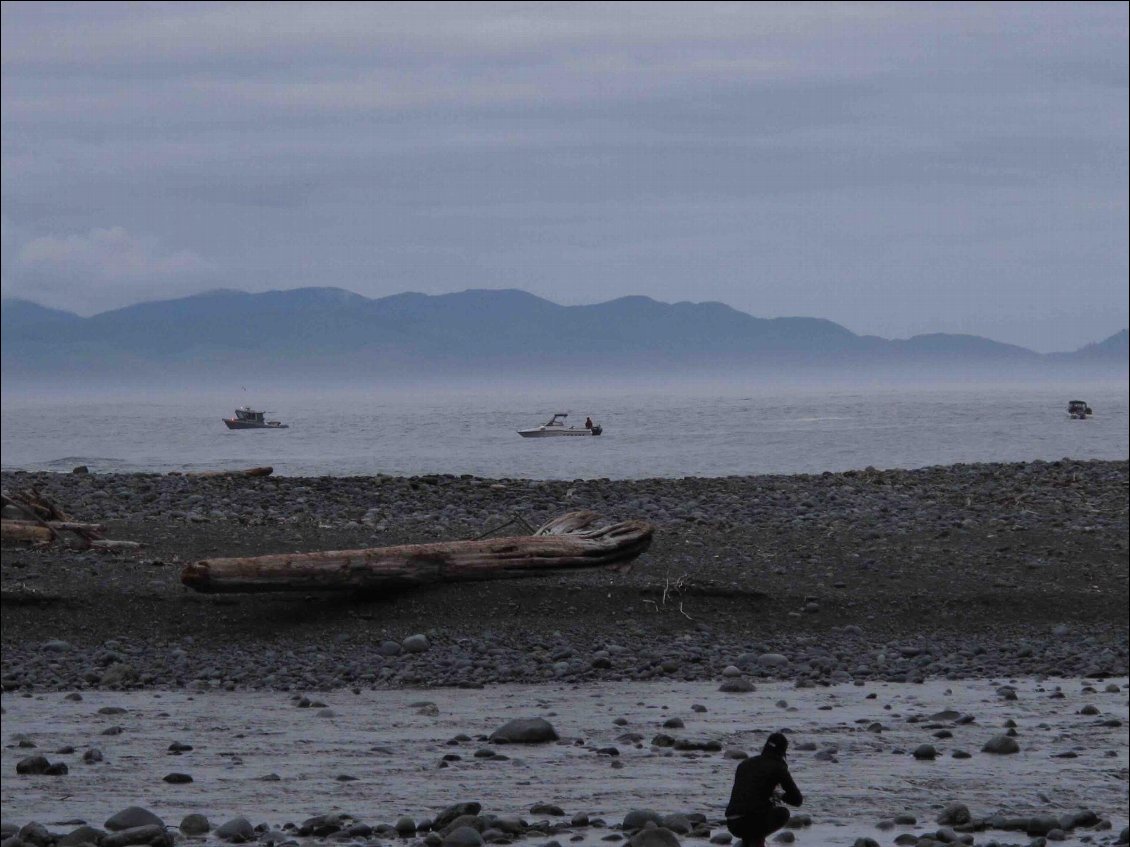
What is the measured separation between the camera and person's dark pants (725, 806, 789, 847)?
6.94 meters

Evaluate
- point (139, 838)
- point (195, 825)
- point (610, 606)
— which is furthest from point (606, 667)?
point (139, 838)

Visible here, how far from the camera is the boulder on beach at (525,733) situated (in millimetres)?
12836

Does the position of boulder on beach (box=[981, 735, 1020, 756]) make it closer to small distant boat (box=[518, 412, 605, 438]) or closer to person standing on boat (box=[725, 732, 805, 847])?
person standing on boat (box=[725, 732, 805, 847])

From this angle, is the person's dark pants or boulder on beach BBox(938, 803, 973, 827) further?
boulder on beach BBox(938, 803, 973, 827)

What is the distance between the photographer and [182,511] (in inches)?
984

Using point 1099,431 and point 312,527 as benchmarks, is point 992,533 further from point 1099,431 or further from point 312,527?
point 1099,431

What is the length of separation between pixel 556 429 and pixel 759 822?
38218 mm

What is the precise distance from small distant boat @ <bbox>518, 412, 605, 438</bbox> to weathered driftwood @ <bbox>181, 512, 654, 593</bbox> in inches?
956

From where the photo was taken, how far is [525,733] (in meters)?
12.9

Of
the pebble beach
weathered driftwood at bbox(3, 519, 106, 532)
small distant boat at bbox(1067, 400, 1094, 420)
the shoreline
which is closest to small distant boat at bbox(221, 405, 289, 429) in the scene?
the pebble beach

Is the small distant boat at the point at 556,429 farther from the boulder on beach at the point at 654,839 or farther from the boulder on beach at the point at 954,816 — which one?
the boulder on beach at the point at 654,839

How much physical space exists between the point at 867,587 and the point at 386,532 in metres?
7.53

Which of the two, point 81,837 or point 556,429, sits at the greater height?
point 556,429

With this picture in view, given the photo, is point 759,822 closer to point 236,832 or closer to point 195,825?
point 236,832
